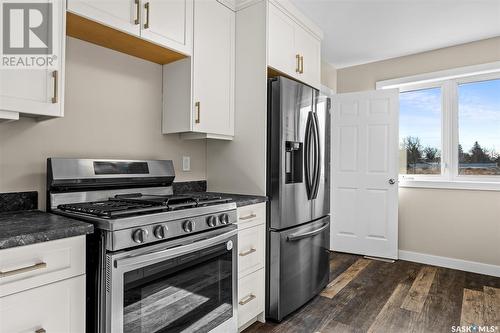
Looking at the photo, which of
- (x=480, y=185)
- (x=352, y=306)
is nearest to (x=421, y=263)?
(x=480, y=185)

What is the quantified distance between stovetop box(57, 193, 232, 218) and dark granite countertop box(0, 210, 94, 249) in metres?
0.10

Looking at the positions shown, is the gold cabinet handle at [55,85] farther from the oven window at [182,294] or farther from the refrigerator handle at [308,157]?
the refrigerator handle at [308,157]

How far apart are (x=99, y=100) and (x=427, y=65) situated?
143 inches

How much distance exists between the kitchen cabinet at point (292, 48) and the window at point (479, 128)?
6.30 feet

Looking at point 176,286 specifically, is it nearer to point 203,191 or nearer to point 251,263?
point 251,263

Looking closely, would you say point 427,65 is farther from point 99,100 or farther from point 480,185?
point 99,100

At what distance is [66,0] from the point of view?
149 centimetres

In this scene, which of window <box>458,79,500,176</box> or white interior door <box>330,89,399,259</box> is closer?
window <box>458,79,500,176</box>

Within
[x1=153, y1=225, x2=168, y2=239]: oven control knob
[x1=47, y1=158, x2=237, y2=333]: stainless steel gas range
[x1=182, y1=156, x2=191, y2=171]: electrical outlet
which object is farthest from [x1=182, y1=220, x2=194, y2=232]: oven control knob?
[x1=182, y1=156, x2=191, y2=171]: electrical outlet

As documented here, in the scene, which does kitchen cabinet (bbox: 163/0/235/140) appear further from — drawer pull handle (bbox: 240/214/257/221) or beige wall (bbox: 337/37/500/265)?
beige wall (bbox: 337/37/500/265)

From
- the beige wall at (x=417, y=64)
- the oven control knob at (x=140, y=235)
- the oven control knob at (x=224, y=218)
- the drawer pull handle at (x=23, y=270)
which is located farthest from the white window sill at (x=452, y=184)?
the drawer pull handle at (x=23, y=270)

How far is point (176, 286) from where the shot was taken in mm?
1601

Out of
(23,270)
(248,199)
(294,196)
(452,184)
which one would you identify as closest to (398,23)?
(452,184)

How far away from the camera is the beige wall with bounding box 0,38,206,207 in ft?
5.34
